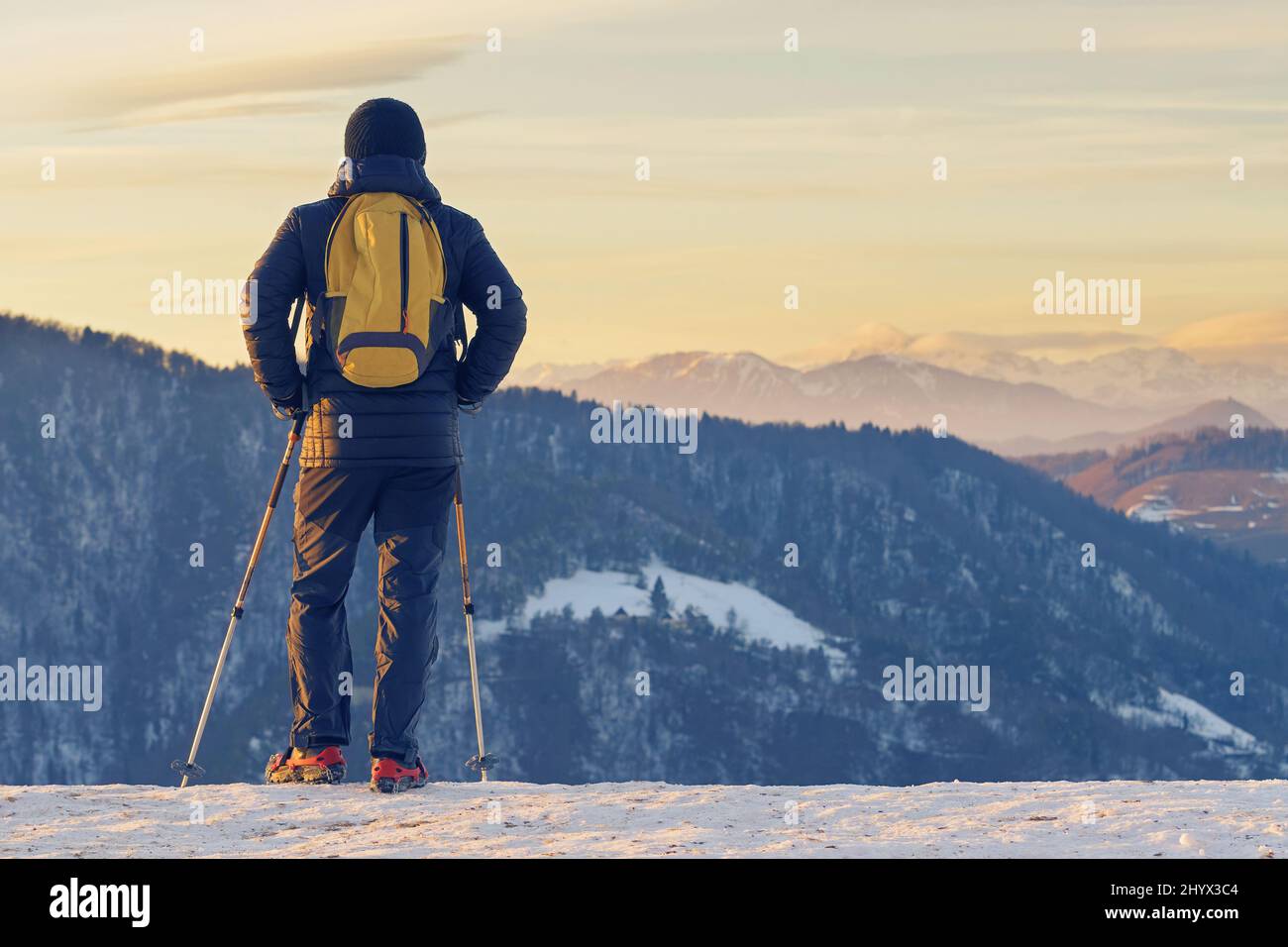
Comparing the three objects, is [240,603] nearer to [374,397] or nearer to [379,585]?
[379,585]

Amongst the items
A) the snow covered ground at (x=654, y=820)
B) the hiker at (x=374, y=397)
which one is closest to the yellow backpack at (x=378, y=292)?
the hiker at (x=374, y=397)

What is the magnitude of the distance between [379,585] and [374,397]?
1175 mm

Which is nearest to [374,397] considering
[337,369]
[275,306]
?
[337,369]

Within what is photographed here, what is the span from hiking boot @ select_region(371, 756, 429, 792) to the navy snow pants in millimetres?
64

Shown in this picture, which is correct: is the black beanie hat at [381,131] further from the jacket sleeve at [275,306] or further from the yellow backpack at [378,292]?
the jacket sleeve at [275,306]

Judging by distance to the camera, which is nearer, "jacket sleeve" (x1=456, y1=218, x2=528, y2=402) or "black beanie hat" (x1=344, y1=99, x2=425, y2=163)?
"black beanie hat" (x1=344, y1=99, x2=425, y2=163)

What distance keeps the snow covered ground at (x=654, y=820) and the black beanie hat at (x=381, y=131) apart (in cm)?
397

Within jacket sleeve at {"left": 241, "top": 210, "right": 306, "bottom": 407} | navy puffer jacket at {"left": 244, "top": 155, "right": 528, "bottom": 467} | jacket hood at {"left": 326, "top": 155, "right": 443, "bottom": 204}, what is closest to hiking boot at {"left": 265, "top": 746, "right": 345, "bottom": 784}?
navy puffer jacket at {"left": 244, "top": 155, "right": 528, "bottom": 467}

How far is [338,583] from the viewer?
10.9 m

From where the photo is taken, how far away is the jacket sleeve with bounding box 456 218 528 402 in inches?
436

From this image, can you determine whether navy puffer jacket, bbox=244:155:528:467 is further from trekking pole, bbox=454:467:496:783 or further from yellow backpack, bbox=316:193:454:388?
trekking pole, bbox=454:467:496:783
